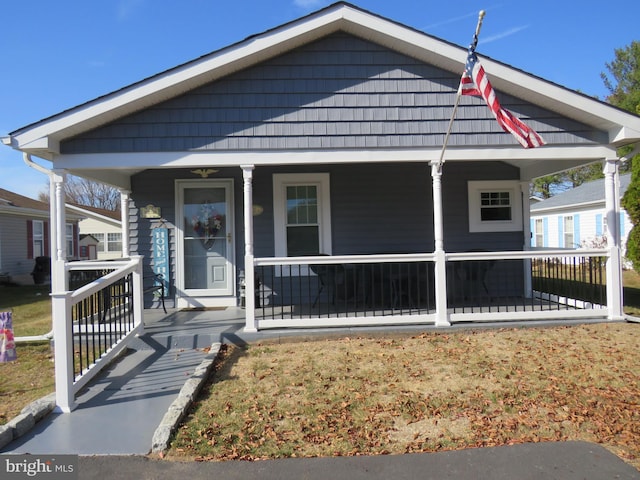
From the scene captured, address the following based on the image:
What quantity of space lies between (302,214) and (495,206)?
11.9 feet

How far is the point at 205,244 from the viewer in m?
8.09

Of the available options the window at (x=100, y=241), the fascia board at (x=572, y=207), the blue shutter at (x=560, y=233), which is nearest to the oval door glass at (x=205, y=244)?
the fascia board at (x=572, y=207)

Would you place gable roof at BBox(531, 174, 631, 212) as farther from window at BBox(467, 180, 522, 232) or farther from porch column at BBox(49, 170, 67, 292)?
porch column at BBox(49, 170, 67, 292)

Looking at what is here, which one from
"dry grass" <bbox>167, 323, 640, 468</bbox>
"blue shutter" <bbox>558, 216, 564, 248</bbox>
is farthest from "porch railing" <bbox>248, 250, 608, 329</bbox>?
"blue shutter" <bbox>558, 216, 564, 248</bbox>

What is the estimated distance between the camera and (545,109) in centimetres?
651

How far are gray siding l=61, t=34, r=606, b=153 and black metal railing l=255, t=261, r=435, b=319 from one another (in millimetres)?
1896

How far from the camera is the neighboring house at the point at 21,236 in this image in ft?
55.9

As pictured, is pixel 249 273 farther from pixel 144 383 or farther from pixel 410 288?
pixel 410 288

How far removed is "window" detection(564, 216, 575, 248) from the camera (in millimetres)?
21031

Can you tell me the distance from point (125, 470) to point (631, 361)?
5.21 meters

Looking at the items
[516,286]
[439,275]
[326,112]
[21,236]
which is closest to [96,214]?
[21,236]

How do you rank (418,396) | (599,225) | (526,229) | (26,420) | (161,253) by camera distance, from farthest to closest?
(599,225)
(526,229)
(161,253)
(418,396)
(26,420)

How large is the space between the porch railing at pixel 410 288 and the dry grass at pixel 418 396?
0.44 m

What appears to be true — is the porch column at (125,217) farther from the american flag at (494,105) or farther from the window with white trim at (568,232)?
the window with white trim at (568,232)
